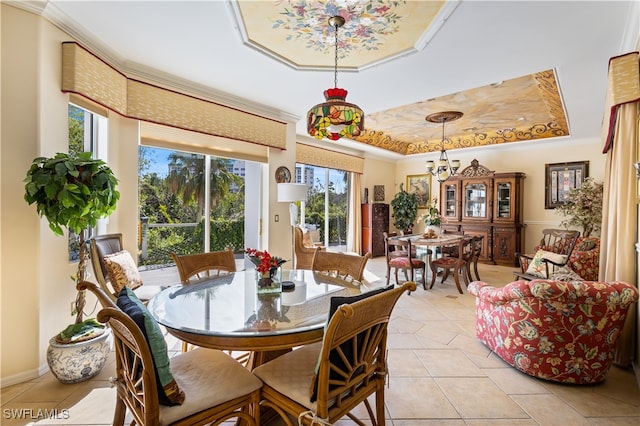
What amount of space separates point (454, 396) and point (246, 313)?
5.20 ft

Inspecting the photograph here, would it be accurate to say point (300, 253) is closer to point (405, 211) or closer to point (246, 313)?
point (246, 313)

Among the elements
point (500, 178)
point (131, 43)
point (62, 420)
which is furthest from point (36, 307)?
point (500, 178)

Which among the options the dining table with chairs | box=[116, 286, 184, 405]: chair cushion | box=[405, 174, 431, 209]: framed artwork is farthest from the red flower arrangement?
box=[405, 174, 431, 209]: framed artwork

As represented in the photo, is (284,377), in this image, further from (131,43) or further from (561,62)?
(561,62)

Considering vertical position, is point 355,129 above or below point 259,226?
above

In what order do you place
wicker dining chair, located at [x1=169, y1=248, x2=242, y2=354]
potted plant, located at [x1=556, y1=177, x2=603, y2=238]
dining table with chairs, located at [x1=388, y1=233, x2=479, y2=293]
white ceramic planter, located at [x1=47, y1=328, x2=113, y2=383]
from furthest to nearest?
potted plant, located at [x1=556, y1=177, x2=603, y2=238] < dining table with chairs, located at [x1=388, y1=233, x2=479, y2=293] < wicker dining chair, located at [x1=169, y1=248, x2=242, y2=354] < white ceramic planter, located at [x1=47, y1=328, x2=113, y2=383]

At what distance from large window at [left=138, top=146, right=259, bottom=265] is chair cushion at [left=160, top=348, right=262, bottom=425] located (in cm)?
251

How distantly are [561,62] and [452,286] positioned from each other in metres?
3.37

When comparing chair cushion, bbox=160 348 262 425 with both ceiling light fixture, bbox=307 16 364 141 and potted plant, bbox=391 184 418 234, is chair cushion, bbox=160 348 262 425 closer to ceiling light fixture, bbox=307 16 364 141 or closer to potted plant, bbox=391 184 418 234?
ceiling light fixture, bbox=307 16 364 141

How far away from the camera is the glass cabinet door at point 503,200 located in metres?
6.38

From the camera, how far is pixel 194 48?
8.90 ft

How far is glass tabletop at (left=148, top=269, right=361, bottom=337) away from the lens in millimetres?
1439

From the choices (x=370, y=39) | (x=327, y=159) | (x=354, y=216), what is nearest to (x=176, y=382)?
(x=370, y=39)

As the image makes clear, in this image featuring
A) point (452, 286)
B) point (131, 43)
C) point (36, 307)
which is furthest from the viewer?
point (452, 286)
